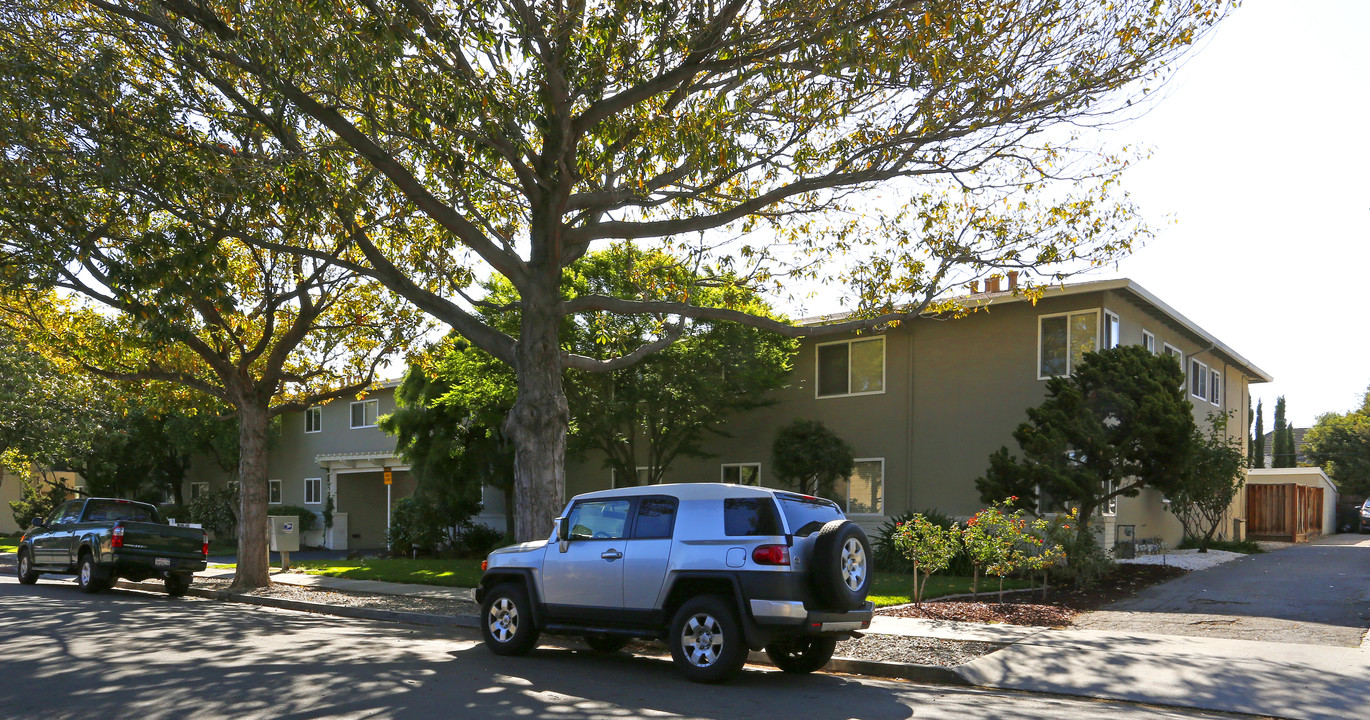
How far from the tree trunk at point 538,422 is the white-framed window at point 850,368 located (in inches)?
440

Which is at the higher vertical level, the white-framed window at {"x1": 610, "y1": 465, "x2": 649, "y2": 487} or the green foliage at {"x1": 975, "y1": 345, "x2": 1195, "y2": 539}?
the green foliage at {"x1": 975, "y1": 345, "x2": 1195, "y2": 539}

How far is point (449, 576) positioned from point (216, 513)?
20.4 meters

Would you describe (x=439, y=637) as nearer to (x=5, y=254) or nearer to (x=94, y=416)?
(x=5, y=254)

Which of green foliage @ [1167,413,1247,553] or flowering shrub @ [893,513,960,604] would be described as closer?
flowering shrub @ [893,513,960,604]

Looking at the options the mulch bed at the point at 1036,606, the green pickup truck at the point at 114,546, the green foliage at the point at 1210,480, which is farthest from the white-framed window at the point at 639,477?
the green foliage at the point at 1210,480

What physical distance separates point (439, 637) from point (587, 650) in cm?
229

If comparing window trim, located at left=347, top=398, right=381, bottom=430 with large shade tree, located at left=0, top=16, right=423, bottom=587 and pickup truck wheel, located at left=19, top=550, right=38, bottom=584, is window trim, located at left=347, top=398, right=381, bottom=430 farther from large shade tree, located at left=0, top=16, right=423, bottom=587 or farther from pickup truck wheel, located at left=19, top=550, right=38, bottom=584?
large shade tree, located at left=0, top=16, right=423, bottom=587

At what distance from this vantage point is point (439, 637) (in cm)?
1294

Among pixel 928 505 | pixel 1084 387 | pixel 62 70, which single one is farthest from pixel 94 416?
pixel 1084 387

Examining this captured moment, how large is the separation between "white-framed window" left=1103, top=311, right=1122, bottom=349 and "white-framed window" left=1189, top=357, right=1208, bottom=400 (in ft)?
20.4

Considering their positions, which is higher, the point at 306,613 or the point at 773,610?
the point at 773,610

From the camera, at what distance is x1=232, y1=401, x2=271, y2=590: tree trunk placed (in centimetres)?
1956

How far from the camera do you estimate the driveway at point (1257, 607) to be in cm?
1230

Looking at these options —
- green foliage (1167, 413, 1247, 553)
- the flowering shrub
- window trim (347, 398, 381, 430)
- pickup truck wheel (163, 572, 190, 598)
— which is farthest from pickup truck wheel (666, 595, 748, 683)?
window trim (347, 398, 381, 430)
